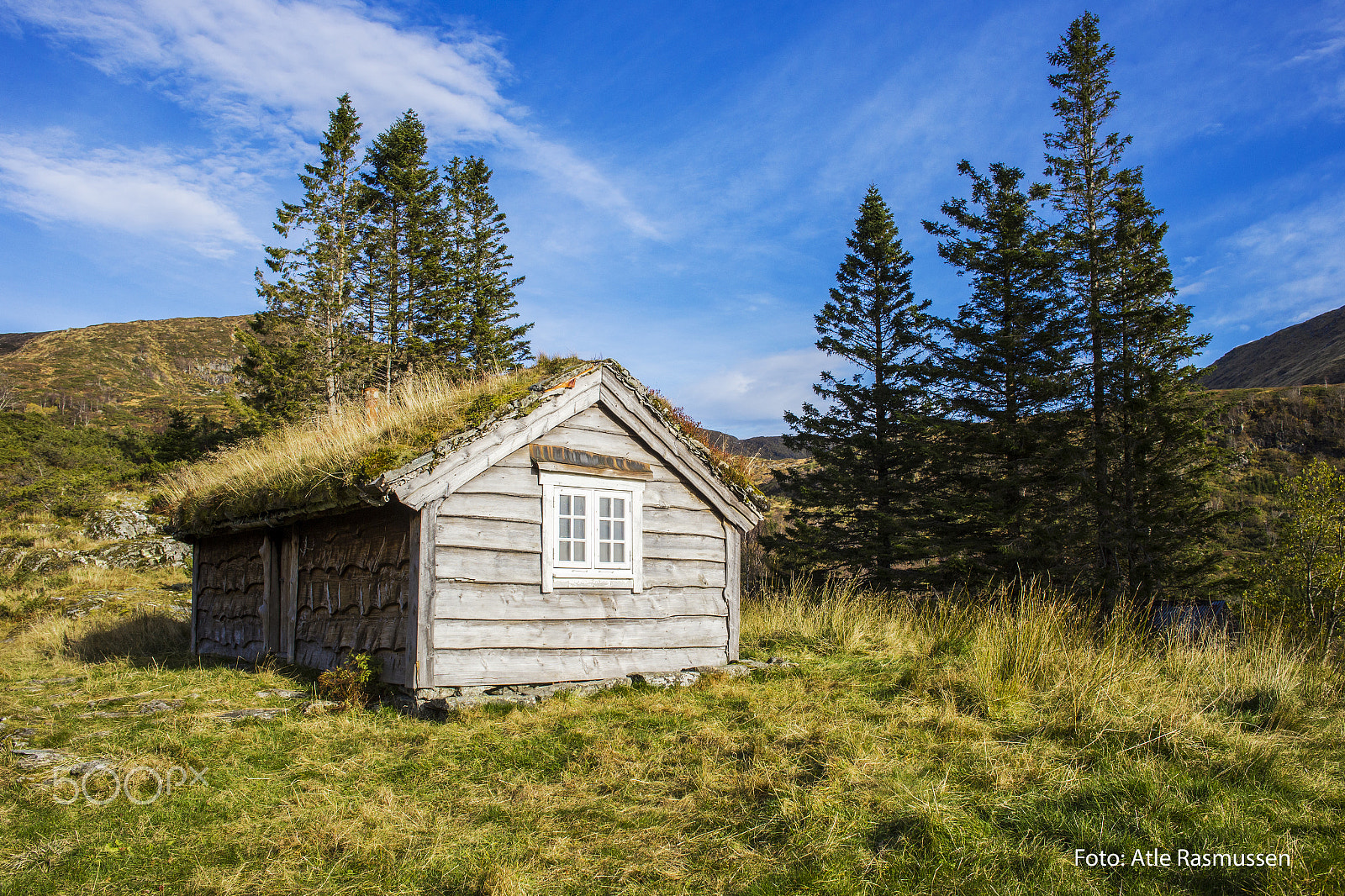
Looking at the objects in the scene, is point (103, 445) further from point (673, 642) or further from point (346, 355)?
point (673, 642)

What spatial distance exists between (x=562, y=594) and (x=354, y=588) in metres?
2.46

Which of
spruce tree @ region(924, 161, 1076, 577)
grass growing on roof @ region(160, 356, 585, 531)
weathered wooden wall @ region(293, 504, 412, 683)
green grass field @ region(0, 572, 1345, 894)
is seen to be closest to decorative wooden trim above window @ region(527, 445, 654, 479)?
grass growing on roof @ region(160, 356, 585, 531)

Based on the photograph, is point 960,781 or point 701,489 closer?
point 960,781

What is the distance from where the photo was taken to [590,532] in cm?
857

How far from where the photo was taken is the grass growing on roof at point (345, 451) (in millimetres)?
7742

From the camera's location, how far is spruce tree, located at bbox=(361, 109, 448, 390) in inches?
1249

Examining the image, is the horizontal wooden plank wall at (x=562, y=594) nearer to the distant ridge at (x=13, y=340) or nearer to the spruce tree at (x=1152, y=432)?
the spruce tree at (x=1152, y=432)

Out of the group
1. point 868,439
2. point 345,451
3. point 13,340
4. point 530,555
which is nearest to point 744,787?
point 530,555

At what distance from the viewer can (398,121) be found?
3450 cm

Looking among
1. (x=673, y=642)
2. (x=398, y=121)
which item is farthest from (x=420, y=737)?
(x=398, y=121)

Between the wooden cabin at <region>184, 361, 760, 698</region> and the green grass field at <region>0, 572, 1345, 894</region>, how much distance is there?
2.61 ft

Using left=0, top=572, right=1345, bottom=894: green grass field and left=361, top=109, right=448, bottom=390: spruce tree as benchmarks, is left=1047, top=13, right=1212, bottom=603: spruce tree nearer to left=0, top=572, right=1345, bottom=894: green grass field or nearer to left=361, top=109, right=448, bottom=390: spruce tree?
left=0, top=572, right=1345, bottom=894: green grass field

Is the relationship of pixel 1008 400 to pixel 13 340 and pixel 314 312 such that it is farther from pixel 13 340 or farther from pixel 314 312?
pixel 13 340

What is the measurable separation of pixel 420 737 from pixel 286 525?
15.6ft
